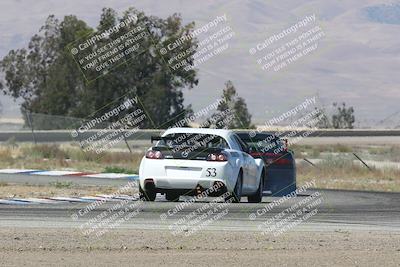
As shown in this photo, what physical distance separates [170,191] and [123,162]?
21.8m

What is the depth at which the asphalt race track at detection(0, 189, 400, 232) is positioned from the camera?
1717 centimetres

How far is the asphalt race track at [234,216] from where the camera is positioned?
17.2m

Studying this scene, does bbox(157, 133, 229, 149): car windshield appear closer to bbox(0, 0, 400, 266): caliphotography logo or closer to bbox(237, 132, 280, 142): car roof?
bbox(0, 0, 400, 266): caliphotography logo

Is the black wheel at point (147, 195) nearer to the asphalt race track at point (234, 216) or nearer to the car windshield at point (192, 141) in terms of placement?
the asphalt race track at point (234, 216)

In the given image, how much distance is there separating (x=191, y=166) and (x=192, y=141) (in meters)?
0.66

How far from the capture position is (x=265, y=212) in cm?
2006

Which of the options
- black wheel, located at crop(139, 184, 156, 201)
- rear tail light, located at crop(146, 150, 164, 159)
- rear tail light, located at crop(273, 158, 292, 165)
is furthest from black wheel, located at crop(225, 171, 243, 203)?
rear tail light, located at crop(273, 158, 292, 165)

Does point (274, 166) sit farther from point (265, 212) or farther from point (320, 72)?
point (320, 72)

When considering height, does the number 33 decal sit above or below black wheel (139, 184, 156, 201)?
above

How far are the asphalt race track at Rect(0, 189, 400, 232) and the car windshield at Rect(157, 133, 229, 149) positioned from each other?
1.07 metres

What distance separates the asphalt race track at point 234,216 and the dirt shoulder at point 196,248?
3.21 ft

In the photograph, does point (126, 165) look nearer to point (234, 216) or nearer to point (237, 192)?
point (237, 192)

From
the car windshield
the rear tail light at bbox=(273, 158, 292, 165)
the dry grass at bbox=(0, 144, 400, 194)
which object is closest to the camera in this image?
the car windshield

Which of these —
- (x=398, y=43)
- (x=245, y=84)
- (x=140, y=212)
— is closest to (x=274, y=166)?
(x=140, y=212)
